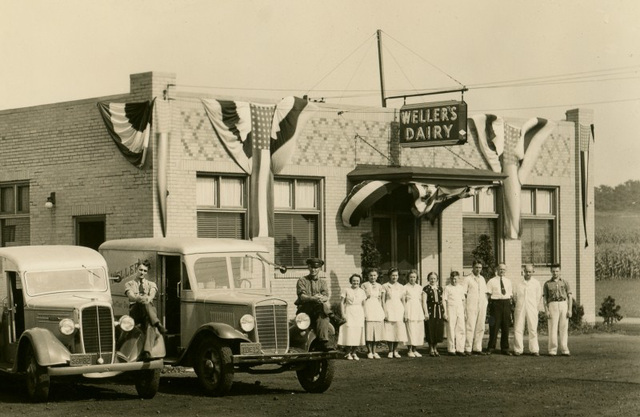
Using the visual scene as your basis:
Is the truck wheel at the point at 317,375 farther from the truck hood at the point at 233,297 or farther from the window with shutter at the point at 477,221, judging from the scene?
the window with shutter at the point at 477,221

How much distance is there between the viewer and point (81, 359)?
1427 cm

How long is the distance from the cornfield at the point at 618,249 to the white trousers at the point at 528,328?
2549 centimetres

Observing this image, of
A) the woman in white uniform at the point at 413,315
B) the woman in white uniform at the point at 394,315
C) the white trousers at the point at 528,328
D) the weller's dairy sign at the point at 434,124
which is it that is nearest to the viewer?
the woman in white uniform at the point at 394,315

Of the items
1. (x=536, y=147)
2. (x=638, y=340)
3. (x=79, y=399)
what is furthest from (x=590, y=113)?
(x=79, y=399)

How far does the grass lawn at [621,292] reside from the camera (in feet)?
142

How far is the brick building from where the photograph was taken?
21609 millimetres

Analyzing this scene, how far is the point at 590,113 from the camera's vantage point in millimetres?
28875

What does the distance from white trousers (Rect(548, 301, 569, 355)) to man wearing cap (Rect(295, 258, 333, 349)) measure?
20.1ft

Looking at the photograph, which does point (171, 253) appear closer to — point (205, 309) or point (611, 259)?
point (205, 309)

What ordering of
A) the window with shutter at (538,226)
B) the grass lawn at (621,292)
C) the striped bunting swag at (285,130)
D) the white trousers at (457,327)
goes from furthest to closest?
the grass lawn at (621,292) → the window with shutter at (538,226) → the striped bunting swag at (285,130) → the white trousers at (457,327)

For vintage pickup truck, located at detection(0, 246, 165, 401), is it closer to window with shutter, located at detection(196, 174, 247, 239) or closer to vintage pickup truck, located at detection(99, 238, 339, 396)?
vintage pickup truck, located at detection(99, 238, 339, 396)

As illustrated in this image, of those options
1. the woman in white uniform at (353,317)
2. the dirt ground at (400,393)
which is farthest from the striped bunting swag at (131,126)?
the dirt ground at (400,393)

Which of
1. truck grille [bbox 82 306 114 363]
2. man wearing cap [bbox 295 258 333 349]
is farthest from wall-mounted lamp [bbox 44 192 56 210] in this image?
truck grille [bbox 82 306 114 363]

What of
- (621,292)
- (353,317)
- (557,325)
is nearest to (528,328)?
(557,325)
